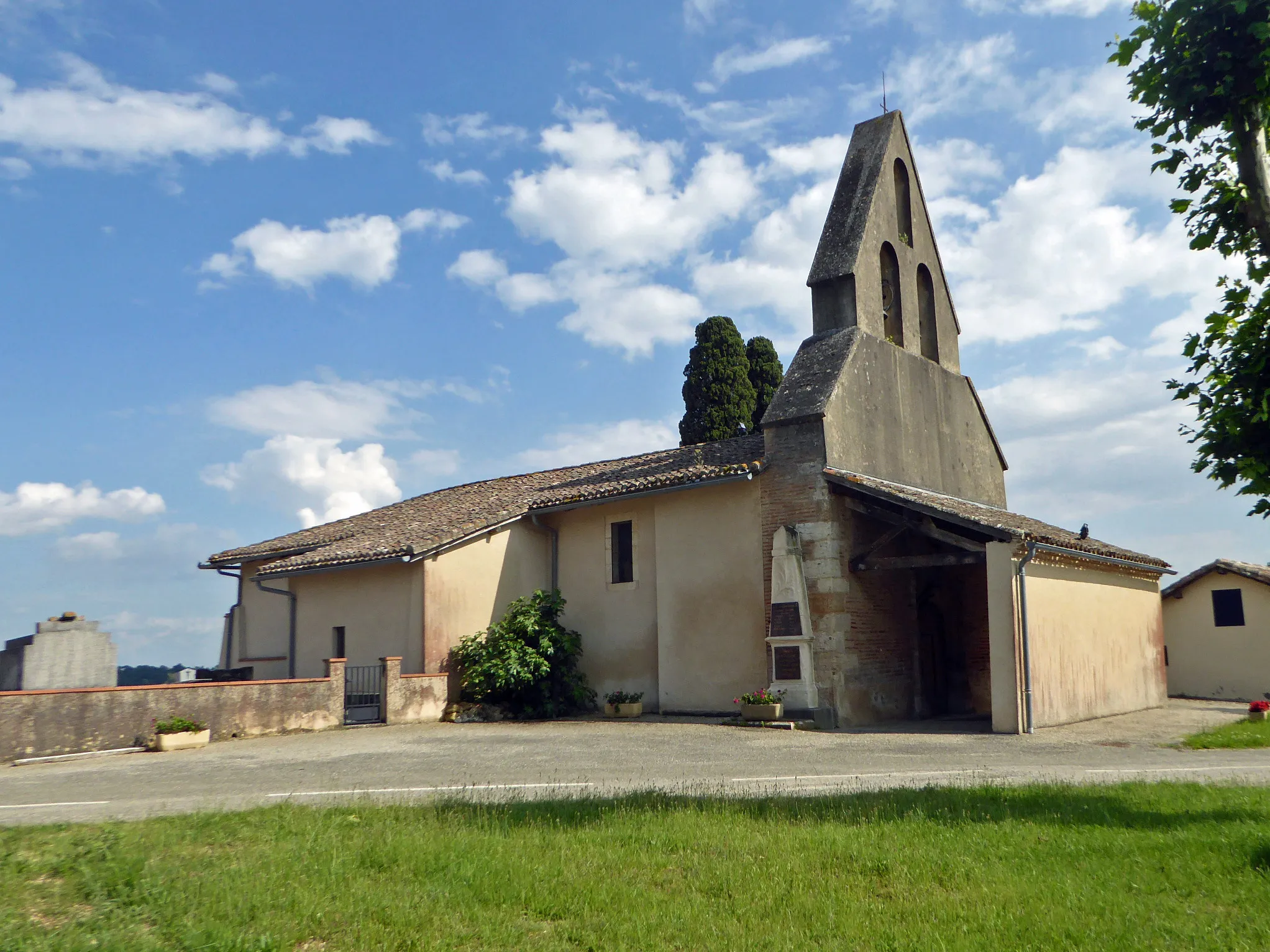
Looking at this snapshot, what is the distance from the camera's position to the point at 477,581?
19469 millimetres

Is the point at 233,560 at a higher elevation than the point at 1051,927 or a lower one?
higher

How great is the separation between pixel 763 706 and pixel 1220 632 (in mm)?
15821

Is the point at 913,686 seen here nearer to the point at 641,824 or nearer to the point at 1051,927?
the point at 641,824

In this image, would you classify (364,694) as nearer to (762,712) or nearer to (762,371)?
(762,712)

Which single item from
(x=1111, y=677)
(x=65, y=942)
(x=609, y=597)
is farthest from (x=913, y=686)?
(x=65, y=942)

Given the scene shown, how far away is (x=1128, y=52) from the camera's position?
8141 millimetres

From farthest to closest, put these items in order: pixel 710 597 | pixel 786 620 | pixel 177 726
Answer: pixel 710 597
pixel 786 620
pixel 177 726

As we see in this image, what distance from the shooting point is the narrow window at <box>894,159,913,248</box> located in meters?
21.3

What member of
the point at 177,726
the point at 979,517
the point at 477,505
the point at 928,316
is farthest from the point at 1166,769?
the point at 477,505

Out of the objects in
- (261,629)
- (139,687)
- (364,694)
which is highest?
(261,629)

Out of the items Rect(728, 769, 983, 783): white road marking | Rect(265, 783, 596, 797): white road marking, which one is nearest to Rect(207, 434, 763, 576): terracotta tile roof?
Rect(728, 769, 983, 783): white road marking

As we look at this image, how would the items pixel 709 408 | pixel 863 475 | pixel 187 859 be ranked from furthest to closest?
pixel 709 408 < pixel 863 475 < pixel 187 859

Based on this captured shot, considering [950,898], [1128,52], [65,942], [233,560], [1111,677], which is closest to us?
[65,942]

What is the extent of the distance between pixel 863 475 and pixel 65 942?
1485 centimetres
